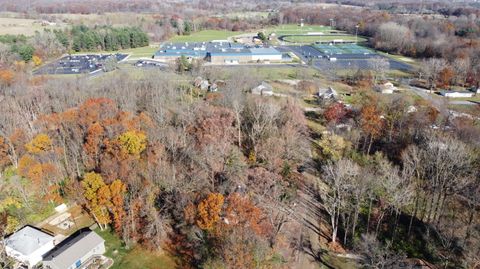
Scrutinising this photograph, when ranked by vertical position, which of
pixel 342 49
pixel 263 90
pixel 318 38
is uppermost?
pixel 318 38

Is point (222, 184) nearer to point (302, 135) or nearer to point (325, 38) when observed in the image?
point (302, 135)

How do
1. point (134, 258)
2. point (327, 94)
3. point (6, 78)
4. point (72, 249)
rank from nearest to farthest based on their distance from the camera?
1. point (72, 249)
2. point (134, 258)
3. point (6, 78)
4. point (327, 94)

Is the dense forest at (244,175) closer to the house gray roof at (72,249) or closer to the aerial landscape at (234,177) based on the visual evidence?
the aerial landscape at (234,177)

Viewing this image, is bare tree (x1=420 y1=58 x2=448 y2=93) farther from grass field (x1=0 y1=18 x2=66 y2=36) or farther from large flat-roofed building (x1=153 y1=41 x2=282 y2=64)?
grass field (x1=0 y1=18 x2=66 y2=36)

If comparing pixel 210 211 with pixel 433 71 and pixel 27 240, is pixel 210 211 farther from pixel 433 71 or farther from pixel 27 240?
pixel 433 71

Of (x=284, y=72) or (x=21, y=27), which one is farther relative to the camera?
(x=21, y=27)

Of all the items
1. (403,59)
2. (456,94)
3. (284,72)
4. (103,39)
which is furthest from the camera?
(103,39)

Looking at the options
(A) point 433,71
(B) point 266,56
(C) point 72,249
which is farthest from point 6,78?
(A) point 433,71
